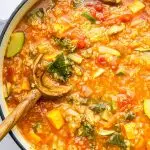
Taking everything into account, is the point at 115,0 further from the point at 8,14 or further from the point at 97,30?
the point at 8,14

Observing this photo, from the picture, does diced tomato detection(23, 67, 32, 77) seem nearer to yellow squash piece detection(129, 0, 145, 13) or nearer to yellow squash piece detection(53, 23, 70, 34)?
yellow squash piece detection(53, 23, 70, 34)

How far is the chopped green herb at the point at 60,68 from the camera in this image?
4.82 metres

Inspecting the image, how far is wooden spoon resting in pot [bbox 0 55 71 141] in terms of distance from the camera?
4.50 meters

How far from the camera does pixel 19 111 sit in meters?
4.59

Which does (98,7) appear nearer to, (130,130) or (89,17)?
(89,17)

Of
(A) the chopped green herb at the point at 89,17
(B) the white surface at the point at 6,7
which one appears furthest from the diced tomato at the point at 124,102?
(B) the white surface at the point at 6,7

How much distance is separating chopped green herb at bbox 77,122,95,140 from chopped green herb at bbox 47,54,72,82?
15.2 inches

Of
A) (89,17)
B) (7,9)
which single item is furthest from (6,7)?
(89,17)

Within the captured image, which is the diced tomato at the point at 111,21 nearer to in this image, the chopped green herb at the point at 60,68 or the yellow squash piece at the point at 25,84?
the chopped green herb at the point at 60,68

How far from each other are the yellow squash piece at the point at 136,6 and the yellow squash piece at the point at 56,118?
1001mm

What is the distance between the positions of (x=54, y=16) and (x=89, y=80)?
1.93ft

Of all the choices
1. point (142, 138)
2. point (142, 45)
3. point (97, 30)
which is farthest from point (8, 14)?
point (142, 138)

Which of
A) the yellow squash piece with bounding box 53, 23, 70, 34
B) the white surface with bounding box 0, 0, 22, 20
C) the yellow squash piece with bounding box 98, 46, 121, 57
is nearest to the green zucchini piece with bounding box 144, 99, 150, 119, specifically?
the yellow squash piece with bounding box 98, 46, 121, 57

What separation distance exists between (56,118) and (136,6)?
3.58ft
